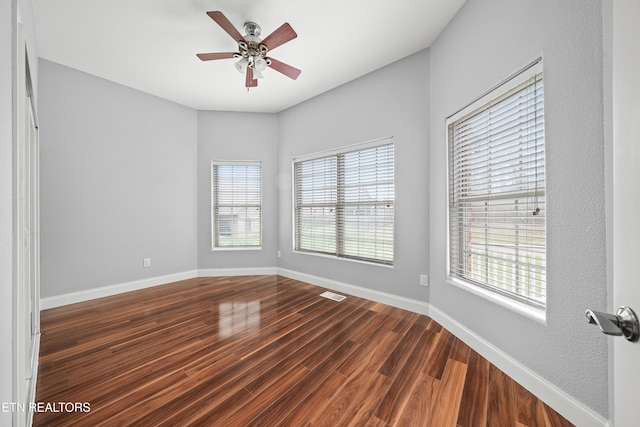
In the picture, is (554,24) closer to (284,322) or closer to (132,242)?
(284,322)

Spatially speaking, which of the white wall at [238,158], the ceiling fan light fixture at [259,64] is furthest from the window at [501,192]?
the white wall at [238,158]

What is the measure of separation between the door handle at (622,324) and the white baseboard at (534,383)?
3.99 feet

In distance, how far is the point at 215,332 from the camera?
2.32 metres

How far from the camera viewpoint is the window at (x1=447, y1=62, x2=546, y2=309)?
62.9 inches

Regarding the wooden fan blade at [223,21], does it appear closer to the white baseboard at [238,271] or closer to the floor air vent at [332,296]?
the floor air vent at [332,296]

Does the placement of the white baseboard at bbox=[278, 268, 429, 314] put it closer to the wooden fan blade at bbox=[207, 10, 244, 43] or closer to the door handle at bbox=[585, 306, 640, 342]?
the door handle at bbox=[585, 306, 640, 342]

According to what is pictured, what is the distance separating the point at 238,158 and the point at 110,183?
1829 millimetres

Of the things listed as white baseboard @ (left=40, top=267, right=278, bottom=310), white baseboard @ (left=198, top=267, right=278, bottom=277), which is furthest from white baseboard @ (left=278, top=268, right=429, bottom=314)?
white baseboard @ (left=40, top=267, right=278, bottom=310)

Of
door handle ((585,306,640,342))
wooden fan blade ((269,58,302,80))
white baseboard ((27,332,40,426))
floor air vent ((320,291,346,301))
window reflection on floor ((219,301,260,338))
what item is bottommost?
floor air vent ((320,291,346,301))

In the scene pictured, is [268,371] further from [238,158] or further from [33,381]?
[238,158]

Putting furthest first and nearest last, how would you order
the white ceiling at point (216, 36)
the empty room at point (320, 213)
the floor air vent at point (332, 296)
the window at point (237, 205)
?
the window at point (237, 205) → the floor air vent at point (332, 296) → the white ceiling at point (216, 36) → the empty room at point (320, 213)

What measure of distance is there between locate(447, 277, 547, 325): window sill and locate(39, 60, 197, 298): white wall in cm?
411

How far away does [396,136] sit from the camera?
2.97 meters

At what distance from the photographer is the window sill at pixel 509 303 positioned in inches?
60.4
